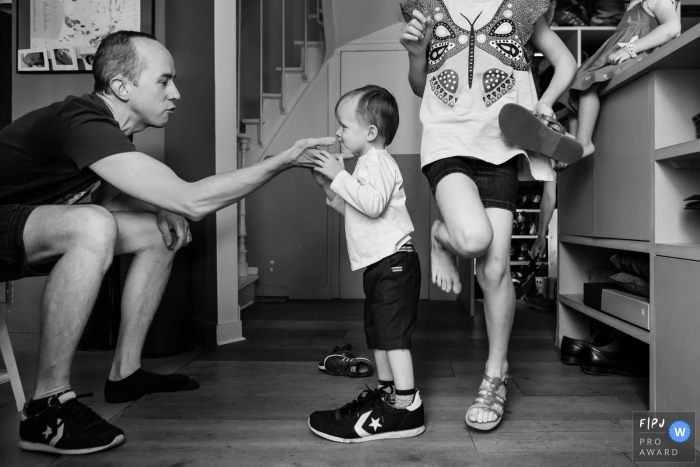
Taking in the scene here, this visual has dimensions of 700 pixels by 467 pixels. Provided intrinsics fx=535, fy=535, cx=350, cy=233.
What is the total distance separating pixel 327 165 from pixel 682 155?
31.3 inches

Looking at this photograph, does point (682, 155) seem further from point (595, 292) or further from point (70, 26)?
point (70, 26)

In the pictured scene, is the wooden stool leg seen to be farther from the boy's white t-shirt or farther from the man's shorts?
the boy's white t-shirt

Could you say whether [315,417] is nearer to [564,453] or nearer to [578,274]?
[564,453]

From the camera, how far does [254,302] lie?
131 inches

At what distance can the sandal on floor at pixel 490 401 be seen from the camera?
46.3 inches

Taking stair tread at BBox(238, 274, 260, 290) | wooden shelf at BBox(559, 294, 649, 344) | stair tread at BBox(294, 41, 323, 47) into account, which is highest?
stair tread at BBox(294, 41, 323, 47)

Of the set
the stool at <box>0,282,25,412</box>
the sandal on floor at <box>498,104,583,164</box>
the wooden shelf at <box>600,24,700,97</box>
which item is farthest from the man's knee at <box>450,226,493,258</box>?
the stool at <box>0,282,25,412</box>

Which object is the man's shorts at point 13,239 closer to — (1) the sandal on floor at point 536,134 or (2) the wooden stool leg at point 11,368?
(2) the wooden stool leg at point 11,368

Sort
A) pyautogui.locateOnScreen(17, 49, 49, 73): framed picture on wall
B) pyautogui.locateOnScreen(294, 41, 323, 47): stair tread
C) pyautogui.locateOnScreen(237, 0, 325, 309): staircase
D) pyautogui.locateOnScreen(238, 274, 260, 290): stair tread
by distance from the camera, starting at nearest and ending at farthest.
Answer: pyautogui.locateOnScreen(17, 49, 49, 73): framed picture on wall < pyautogui.locateOnScreen(238, 274, 260, 290): stair tread < pyautogui.locateOnScreen(237, 0, 325, 309): staircase < pyautogui.locateOnScreen(294, 41, 323, 47): stair tread

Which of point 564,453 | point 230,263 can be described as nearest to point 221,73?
point 230,263

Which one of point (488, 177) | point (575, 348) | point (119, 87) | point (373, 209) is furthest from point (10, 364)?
point (575, 348)

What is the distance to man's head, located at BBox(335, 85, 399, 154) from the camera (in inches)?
50.6

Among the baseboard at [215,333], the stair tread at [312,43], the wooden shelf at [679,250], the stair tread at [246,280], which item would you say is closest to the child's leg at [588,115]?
the wooden shelf at [679,250]

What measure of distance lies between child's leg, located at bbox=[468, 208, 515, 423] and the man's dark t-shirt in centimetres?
89
